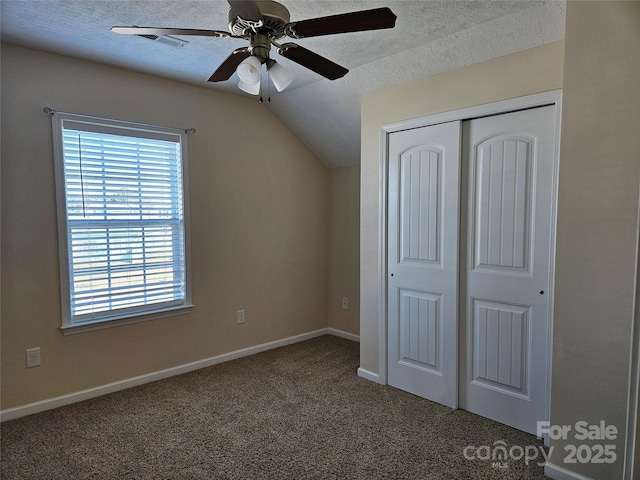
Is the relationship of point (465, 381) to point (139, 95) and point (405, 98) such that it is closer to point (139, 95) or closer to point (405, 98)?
point (405, 98)

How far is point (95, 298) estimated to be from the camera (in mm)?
3102

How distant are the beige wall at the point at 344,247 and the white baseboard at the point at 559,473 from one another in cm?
241

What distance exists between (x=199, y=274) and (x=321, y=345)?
150cm

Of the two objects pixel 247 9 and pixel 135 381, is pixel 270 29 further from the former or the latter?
pixel 135 381

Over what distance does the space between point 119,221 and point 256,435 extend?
1.90 meters

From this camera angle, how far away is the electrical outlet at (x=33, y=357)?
283cm

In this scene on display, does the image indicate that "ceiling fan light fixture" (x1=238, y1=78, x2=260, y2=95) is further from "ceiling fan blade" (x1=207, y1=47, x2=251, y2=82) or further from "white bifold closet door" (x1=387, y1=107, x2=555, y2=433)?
"white bifold closet door" (x1=387, y1=107, x2=555, y2=433)

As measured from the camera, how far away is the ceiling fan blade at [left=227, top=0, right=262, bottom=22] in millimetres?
A: 1396

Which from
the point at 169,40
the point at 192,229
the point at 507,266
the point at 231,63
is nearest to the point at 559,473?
the point at 507,266

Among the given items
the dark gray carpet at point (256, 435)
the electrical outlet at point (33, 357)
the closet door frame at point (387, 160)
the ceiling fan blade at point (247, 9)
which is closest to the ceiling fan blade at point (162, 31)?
the ceiling fan blade at point (247, 9)

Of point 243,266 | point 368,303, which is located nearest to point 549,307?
point 368,303

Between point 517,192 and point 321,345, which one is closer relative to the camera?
point 517,192

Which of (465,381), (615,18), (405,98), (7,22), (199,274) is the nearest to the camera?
(615,18)

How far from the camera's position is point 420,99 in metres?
2.96
